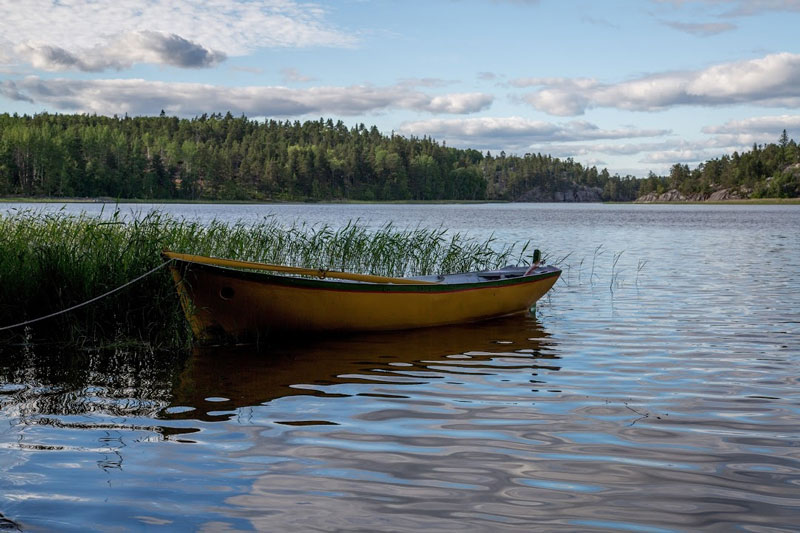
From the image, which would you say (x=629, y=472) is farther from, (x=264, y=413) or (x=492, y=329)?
(x=492, y=329)

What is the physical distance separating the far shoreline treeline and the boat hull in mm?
84668

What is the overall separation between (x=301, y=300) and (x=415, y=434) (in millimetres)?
4710

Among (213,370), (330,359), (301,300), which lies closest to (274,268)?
(301,300)

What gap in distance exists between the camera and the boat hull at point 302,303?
33.8 ft

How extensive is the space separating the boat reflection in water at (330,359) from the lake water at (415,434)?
54mm

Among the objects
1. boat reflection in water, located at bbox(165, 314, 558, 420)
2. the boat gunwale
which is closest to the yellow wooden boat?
the boat gunwale

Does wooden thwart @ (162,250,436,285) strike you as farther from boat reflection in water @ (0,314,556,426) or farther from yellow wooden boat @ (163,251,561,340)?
boat reflection in water @ (0,314,556,426)

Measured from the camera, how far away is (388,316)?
1200 cm

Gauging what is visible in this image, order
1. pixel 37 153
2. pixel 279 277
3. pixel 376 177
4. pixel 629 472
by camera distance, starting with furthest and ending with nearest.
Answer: pixel 376 177 < pixel 37 153 < pixel 279 277 < pixel 629 472

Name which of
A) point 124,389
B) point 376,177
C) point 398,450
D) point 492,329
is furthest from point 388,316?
point 376,177

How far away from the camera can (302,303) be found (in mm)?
10938

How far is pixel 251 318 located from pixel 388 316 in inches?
90.2

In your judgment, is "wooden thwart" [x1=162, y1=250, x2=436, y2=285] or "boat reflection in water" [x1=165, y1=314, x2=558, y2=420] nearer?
"boat reflection in water" [x1=165, y1=314, x2=558, y2=420]

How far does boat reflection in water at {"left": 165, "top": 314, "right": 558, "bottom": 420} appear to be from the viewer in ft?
27.1
